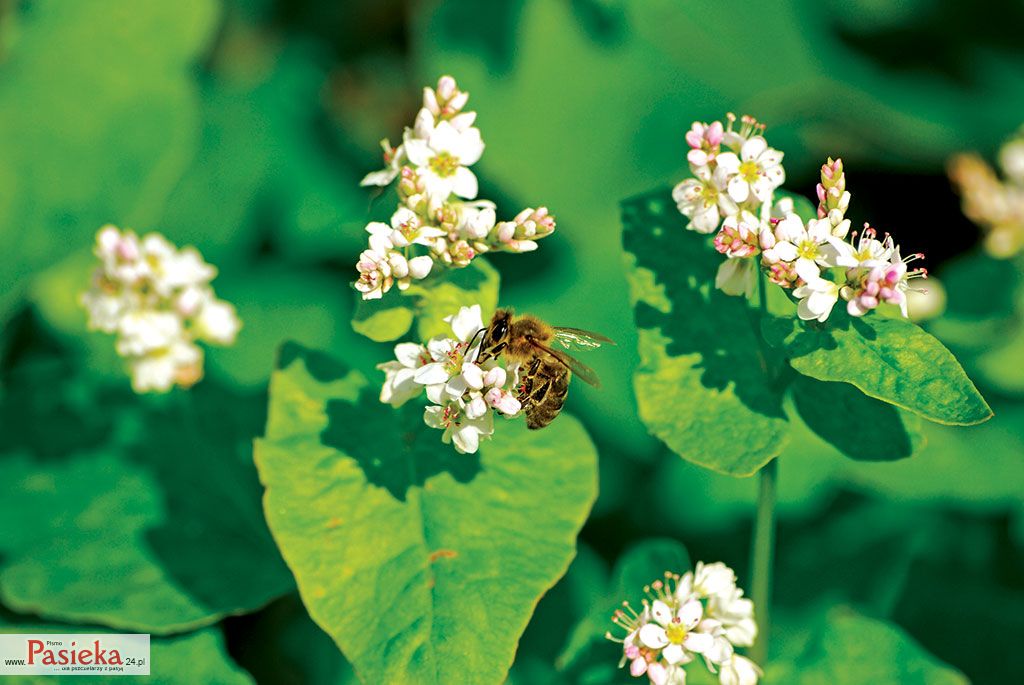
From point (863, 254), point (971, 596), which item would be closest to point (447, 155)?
point (863, 254)

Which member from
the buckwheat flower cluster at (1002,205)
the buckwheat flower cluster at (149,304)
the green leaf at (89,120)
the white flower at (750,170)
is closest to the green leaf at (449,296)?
the white flower at (750,170)

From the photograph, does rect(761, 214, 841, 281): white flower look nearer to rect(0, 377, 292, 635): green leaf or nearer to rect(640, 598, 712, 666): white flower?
rect(640, 598, 712, 666): white flower

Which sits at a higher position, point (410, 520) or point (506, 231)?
point (506, 231)

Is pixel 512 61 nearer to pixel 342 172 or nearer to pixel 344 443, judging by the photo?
pixel 342 172

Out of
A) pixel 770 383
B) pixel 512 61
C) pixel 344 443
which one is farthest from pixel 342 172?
pixel 770 383

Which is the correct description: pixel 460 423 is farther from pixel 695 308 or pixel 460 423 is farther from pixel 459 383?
pixel 695 308

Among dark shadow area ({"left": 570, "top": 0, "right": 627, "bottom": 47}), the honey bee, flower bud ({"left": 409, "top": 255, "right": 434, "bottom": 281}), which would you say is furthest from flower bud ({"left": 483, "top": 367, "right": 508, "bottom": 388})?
dark shadow area ({"left": 570, "top": 0, "right": 627, "bottom": 47})
